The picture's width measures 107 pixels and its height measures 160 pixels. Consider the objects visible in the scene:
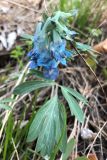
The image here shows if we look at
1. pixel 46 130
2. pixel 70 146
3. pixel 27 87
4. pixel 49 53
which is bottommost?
pixel 70 146

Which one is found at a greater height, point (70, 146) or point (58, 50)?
point (58, 50)

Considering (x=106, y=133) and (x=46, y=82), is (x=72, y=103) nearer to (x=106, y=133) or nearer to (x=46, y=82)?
(x=46, y=82)

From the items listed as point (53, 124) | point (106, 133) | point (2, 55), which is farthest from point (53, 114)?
point (2, 55)

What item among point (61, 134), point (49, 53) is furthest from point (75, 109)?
point (49, 53)

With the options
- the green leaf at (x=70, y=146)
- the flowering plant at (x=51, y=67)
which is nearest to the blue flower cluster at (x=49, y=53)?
the flowering plant at (x=51, y=67)

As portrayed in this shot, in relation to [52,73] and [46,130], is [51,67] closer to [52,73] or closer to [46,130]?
[52,73]

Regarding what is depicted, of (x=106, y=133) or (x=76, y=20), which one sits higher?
(x=76, y=20)

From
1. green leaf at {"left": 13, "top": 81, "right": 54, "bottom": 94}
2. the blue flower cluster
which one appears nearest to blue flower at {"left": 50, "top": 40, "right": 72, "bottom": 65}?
the blue flower cluster

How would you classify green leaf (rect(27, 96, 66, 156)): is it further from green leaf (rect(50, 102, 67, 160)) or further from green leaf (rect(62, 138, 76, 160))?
green leaf (rect(62, 138, 76, 160))
